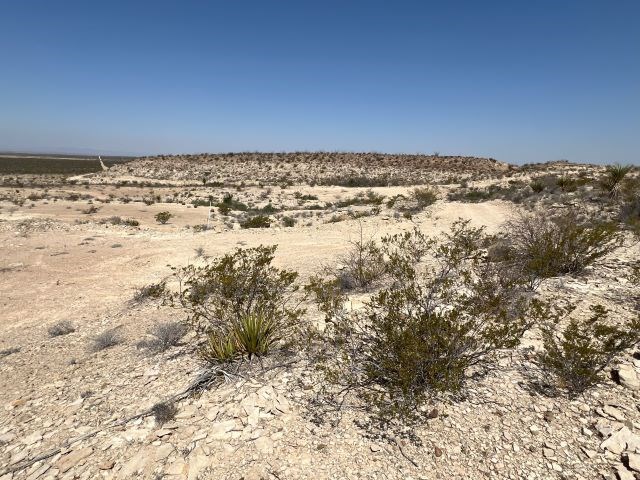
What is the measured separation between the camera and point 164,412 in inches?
152

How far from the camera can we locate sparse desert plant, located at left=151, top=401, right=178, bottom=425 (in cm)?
380

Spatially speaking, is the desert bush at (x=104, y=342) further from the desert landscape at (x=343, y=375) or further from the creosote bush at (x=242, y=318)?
the creosote bush at (x=242, y=318)

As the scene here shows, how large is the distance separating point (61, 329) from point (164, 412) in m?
4.26

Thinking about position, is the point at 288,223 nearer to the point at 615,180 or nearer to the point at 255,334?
the point at 255,334

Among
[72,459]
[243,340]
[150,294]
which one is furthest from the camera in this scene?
[150,294]

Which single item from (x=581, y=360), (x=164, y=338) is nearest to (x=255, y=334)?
(x=164, y=338)

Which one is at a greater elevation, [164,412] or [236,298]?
[236,298]

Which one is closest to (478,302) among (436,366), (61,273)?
(436,366)

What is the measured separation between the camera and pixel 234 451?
3.35 m

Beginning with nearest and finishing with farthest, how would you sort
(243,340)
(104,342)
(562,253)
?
(243,340) → (104,342) → (562,253)

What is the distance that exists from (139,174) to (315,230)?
4668 centimetres

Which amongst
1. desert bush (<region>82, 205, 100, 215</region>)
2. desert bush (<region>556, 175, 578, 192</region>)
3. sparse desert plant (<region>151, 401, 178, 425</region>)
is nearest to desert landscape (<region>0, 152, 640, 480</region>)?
sparse desert plant (<region>151, 401, 178, 425</region>)

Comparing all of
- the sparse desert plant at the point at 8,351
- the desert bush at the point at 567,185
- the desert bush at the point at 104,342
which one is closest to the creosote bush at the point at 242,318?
the desert bush at the point at 104,342

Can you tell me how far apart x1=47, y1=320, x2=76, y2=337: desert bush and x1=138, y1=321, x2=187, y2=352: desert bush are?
2108mm
